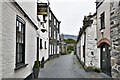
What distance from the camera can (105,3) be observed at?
10.7 meters

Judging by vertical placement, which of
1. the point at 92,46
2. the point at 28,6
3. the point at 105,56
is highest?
the point at 28,6

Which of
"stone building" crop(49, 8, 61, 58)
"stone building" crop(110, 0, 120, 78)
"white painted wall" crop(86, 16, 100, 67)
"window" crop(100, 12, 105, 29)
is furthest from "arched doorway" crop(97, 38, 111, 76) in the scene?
"stone building" crop(49, 8, 61, 58)

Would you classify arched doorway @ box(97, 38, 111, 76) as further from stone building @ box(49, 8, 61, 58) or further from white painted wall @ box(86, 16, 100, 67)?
stone building @ box(49, 8, 61, 58)

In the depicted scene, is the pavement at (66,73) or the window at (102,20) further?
the window at (102,20)

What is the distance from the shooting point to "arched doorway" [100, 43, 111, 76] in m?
10.3

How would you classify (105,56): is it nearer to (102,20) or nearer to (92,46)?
(92,46)

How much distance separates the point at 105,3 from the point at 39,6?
14.7 feet

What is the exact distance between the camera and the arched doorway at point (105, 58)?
33.8 feet

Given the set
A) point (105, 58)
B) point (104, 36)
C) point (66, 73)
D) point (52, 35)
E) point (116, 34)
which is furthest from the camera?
point (52, 35)

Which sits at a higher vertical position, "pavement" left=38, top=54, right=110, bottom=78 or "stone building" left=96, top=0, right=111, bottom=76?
"stone building" left=96, top=0, right=111, bottom=76

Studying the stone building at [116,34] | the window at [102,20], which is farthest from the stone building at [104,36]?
the stone building at [116,34]

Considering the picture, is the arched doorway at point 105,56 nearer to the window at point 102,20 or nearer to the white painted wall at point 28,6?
the window at point 102,20

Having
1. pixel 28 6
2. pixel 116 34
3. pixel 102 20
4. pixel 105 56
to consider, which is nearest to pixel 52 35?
pixel 102 20

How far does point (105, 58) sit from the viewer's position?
11.0m
